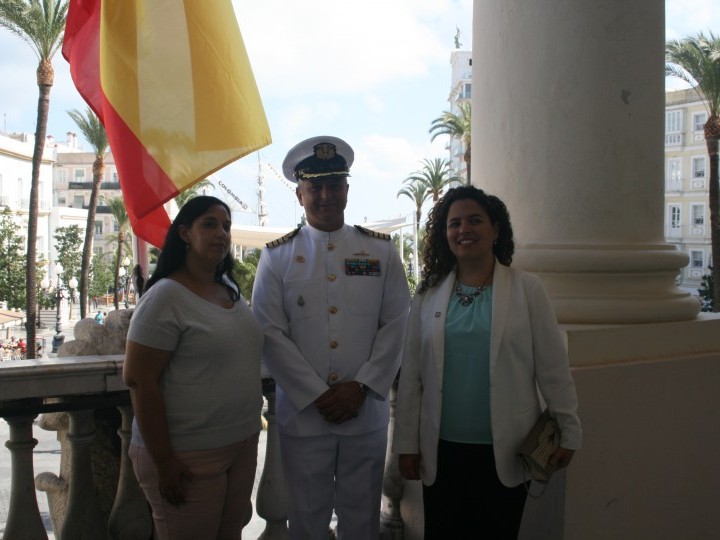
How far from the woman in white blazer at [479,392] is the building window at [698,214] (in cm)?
5549

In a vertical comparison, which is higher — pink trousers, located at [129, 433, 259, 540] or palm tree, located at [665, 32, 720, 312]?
palm tree, located at [665, 32, 720, 312]

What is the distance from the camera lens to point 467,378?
87.4 inches

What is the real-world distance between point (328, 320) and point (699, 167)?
5664 centimetres

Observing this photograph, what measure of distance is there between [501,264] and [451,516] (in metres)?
0.83

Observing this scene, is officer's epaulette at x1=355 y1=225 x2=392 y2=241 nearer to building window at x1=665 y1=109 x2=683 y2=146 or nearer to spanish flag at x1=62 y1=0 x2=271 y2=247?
spanish flag at x1=62 y1=0 x2=271 y2=247

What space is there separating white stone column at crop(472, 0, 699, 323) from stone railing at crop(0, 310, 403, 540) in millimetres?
1141

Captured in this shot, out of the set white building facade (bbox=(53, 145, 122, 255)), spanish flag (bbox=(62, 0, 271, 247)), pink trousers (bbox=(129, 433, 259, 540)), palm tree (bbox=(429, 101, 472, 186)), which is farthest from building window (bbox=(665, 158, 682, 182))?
white building facade (bbox=(53, 145, 122, 255))

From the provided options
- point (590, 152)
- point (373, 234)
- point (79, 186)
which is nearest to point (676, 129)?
point (590, 152)

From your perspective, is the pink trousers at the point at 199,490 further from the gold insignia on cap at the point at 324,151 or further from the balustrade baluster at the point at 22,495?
the gold insignia on cap at the point at 324,151

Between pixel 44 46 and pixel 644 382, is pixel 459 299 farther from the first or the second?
pixel 44 46

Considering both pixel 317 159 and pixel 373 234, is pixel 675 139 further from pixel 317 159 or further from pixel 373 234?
pixel 317 159

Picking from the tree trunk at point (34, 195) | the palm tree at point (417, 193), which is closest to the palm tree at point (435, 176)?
the palm tree at point (417, 193)

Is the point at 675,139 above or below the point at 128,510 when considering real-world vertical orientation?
above

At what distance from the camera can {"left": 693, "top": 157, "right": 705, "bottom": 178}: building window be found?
171 feet
